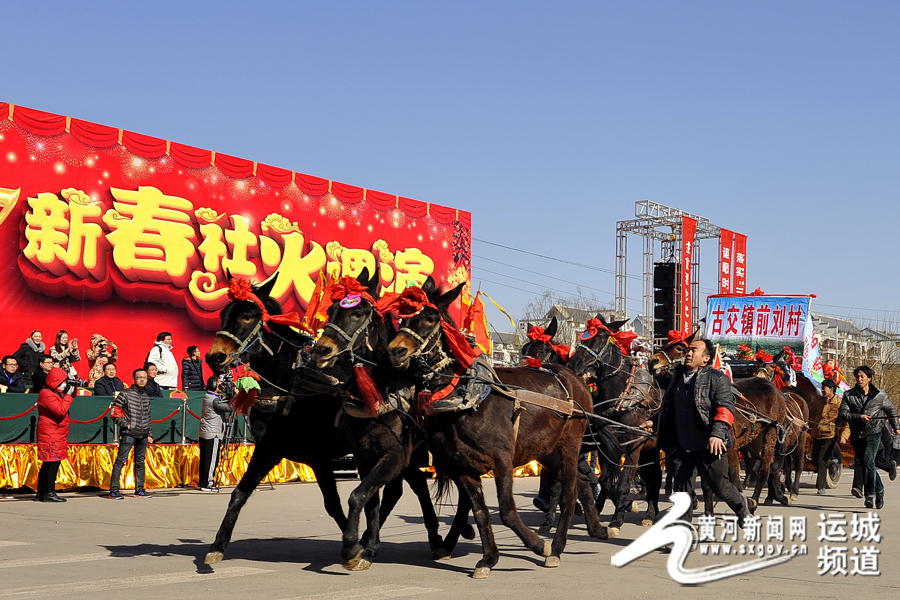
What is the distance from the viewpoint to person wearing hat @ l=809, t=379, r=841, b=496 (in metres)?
17.9

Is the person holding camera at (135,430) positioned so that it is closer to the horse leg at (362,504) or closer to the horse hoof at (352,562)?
the horse leg at (362,504)

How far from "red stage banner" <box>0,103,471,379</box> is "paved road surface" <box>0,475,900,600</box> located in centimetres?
723

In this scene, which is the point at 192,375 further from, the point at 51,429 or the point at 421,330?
the point at 421,330

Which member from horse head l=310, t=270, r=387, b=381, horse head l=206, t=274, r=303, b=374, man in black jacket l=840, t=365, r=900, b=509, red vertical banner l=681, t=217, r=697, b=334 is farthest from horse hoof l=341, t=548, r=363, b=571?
red vertical banner l=681, t=217, r=697, b=334

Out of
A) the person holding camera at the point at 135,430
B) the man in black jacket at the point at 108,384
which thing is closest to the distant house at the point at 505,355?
the person holding camera at the point at 135,430

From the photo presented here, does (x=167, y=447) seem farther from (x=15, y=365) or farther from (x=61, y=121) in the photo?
(x=61, y=121)

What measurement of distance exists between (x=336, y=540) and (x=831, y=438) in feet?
35.5

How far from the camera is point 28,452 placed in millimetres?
14953

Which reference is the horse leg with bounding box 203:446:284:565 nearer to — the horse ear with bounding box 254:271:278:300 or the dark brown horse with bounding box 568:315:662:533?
the horse ear with bounding box 254:271:278:300

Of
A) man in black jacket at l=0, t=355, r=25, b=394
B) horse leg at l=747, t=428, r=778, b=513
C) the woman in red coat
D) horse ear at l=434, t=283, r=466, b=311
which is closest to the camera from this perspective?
horse ear at l=434, t=283, r=466, b=311

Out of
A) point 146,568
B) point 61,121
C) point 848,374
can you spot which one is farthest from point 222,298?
point 848,374

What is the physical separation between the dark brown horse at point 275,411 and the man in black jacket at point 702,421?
3157mm

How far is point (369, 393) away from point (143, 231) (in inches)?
557

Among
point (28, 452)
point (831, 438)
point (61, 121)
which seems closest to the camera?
point (28, 452)
